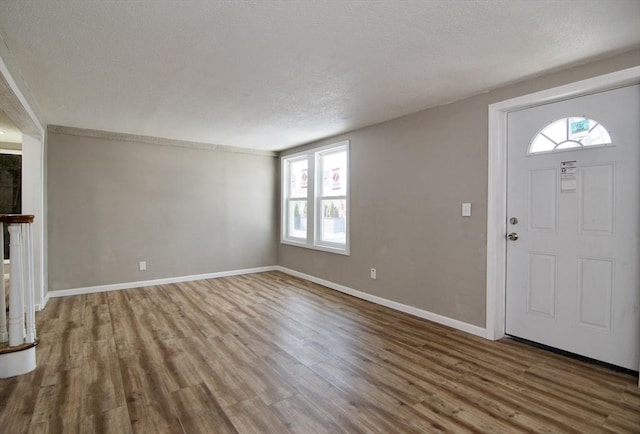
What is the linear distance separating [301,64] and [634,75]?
7.74 ft

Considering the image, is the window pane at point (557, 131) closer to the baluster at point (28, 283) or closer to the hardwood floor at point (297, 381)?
the hardwood floor at point (297, 381)

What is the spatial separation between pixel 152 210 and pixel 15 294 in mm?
2863

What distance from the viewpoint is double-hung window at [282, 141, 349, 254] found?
5.07 m

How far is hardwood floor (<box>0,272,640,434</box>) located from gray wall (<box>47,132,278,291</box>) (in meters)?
1.29

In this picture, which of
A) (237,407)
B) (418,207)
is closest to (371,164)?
(418,207)

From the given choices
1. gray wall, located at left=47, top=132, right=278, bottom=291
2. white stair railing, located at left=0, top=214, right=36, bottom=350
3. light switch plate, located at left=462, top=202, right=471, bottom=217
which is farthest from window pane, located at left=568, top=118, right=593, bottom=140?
gray wall, located at left=47, top=132, right=278, bottom=291

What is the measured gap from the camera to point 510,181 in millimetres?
3100

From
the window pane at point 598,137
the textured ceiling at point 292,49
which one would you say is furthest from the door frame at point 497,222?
the window pane at point 598,137

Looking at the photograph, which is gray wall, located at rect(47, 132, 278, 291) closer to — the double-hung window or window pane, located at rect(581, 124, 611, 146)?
the double-hung window

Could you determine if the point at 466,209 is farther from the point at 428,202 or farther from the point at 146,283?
the point at 146,283

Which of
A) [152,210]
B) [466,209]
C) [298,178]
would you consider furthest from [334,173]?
[152,210]

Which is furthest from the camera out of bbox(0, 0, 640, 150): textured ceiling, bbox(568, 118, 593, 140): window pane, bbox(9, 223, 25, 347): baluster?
bbox(568, 118, 593, 140): window pane

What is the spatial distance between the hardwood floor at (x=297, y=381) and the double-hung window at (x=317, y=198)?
1.76 metres

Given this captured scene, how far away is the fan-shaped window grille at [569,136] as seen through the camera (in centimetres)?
259
